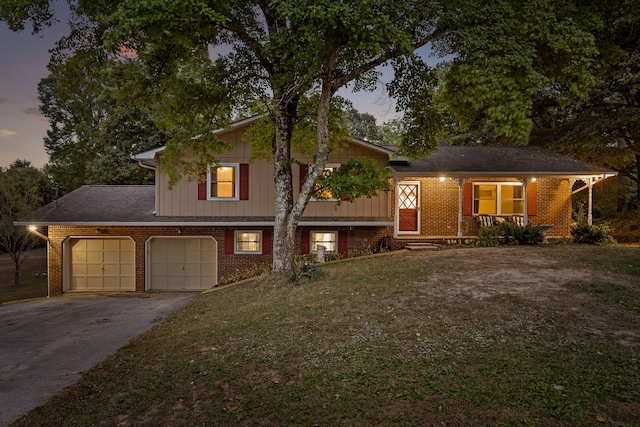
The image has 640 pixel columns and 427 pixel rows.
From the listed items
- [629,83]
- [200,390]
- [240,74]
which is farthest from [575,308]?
[629,83]

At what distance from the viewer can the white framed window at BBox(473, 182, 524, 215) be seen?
16828 mm

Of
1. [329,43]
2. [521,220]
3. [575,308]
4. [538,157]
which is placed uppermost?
[329,43]

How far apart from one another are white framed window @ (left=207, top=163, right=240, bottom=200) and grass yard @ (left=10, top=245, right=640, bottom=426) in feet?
23.6

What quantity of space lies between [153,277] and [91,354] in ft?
32.1

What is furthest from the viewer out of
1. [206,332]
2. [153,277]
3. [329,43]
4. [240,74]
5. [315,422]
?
[153,277]

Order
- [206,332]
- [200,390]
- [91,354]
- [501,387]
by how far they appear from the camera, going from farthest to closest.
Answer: [206,332]
[91,354]
[200,390]
[501,387]

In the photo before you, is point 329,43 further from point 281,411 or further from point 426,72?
point 281,411

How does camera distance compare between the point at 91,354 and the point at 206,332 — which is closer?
the point at 91,354

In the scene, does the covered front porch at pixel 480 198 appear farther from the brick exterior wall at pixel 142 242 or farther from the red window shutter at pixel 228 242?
the red window shutter at pixel 228 242

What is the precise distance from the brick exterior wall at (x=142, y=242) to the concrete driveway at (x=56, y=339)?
2.62 meters

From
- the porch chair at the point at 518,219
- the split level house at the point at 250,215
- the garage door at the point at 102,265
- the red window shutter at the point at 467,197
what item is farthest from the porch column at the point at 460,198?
the garage door at the point at 102,265

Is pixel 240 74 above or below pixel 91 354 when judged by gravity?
above

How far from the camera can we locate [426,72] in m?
11.9

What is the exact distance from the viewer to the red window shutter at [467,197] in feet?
54.4
